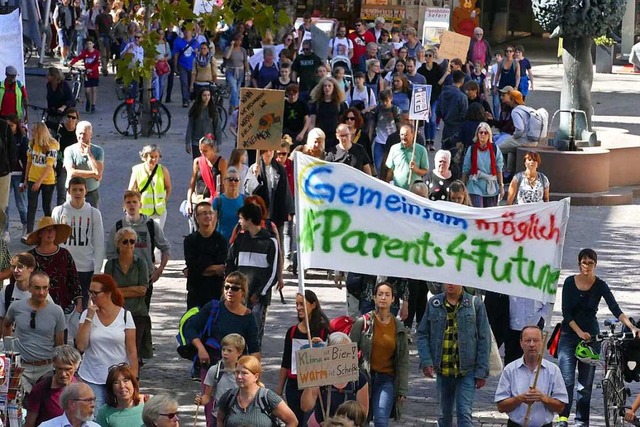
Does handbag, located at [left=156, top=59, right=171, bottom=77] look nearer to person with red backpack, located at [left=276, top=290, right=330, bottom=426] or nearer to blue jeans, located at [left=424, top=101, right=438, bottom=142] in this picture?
blue jeans, located at [left=424, top=101, right=438, bottom=142]

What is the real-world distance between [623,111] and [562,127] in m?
11.4

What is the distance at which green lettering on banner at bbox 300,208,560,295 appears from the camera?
10617 millimetres

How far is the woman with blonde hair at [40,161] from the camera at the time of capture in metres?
17.2

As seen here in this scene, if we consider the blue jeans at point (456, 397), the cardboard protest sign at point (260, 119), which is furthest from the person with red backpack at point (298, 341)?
the cardboard protest sign at point (260, 119)

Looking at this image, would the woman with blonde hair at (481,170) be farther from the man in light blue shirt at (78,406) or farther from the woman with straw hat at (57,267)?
the man in light blue shirt at (78,406)

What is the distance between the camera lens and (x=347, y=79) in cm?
2662

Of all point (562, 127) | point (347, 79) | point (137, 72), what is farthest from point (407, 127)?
point (347, 79)

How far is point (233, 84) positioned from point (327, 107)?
9.70 meters

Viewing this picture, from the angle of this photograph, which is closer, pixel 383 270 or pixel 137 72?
pixel 383 270

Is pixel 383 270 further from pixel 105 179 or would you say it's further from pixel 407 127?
pixel 105 179

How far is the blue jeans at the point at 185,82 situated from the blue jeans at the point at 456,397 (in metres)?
20.5

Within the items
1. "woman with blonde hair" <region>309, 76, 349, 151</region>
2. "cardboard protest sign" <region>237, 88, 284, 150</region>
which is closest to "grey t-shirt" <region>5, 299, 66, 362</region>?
"cardboard protest sign" <region>237, 88, 284, 150</region>

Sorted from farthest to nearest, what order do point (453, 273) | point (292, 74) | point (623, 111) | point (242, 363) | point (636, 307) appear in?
point (623, 111), point (292, 74), point (636, 307), point (453, 273), point (242, 363)

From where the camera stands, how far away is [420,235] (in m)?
10.7
